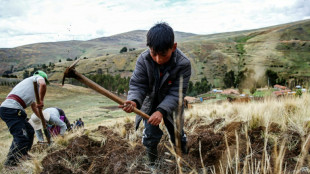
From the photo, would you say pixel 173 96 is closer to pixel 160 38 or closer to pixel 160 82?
pixel 160 82

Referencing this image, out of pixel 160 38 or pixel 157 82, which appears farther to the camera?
pixel 157 82

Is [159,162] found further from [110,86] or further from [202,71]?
[202,71]

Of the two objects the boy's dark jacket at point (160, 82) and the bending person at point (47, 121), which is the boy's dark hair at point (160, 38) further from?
the bending person at point (47, 121)

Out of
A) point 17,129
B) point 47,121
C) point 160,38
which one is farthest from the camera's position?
point 47,121

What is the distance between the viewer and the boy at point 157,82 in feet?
7.59

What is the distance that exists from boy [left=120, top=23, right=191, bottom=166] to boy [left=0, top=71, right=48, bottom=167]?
7.76ft

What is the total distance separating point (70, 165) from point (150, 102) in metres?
1.33

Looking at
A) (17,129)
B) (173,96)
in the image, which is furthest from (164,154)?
(17,129)

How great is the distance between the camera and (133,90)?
2.61m

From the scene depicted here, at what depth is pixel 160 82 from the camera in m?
2.60

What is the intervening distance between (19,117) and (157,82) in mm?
2868

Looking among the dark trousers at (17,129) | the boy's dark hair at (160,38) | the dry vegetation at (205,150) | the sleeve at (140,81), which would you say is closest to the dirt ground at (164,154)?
the dry vegetation at (205,150)

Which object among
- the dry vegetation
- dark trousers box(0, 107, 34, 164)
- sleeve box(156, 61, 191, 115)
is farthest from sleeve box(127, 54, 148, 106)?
dark trousers box(0, 107, 34, 164)

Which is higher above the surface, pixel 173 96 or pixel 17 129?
pixel 173 96
